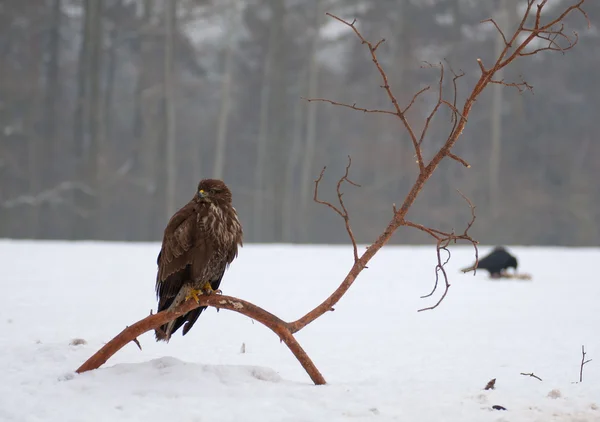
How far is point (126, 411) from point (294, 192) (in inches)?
948

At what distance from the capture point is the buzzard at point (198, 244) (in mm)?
3617

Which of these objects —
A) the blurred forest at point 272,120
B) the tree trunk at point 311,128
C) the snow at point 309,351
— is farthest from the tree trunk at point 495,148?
the snow at point 309,351

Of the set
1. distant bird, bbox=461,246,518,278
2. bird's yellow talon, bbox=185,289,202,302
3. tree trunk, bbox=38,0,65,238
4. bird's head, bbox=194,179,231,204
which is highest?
Answer: tree trunk, bbox=38,0,65,238

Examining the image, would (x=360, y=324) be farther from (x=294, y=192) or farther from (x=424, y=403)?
(x=294, y=192)

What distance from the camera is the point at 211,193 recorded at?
12.1 ft

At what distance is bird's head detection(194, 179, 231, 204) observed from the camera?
12.1ft

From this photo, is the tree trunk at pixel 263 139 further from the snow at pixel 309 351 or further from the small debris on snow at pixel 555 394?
the small debris on snow at pixel 555 394

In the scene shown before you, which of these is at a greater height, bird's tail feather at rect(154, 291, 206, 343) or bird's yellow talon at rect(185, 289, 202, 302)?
bird's yellow talon at rect(185, 289, 202, 302)

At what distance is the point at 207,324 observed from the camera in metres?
5.89

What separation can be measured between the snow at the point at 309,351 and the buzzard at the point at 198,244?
391 millimetres

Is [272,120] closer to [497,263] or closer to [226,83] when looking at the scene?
[226,83]

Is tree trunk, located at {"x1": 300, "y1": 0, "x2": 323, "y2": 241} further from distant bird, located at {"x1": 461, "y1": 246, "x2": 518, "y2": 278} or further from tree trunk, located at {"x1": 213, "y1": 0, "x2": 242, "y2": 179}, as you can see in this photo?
distant bird, located at {"x1": 461, "y1": 246, "x2": 518, "y2": 278}

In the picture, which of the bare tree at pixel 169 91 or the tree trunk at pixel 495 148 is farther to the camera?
the tree trunk at pixel 495 148

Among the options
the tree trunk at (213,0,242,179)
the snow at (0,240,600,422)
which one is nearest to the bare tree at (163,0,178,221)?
the tree trunk at (213,0,242,179)
